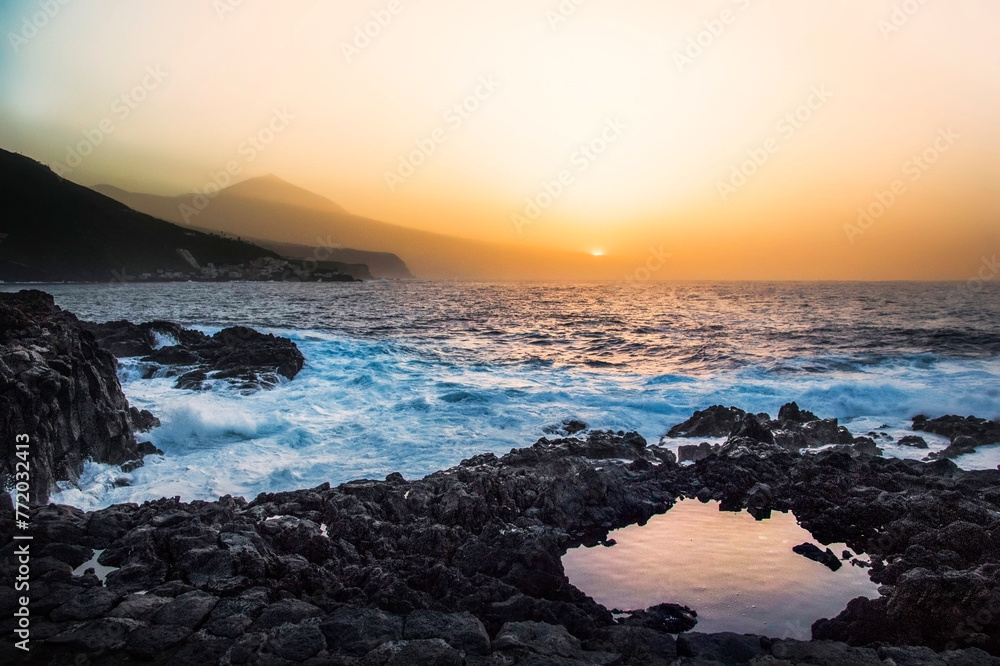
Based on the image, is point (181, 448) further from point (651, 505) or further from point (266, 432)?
point (651, 505)

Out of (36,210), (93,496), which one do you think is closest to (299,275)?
(36,210)

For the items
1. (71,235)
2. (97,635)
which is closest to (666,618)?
(97,635)

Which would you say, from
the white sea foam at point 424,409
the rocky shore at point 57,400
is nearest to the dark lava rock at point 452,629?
the white sea foam at point 424,409

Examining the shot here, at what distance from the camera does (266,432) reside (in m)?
14.9

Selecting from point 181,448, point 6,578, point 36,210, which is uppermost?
point 36,210

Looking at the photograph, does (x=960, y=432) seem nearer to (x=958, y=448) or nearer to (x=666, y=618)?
(x=958, y=448)

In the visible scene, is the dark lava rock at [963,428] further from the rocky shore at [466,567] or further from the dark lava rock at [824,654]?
the dark lava rock at [824,654]

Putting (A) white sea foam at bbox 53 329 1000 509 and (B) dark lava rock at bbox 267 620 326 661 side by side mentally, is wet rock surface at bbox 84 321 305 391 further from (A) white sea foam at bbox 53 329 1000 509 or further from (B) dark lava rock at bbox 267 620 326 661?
(B) dark lava rock at bbox 267 620 326 661

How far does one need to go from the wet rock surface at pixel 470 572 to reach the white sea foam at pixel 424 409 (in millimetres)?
2837

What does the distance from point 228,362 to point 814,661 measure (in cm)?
2068

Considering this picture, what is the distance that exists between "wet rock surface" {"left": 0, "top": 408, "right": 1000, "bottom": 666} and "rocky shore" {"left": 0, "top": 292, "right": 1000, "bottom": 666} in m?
0.02

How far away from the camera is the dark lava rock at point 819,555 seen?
764cm

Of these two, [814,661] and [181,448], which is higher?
[814,661]

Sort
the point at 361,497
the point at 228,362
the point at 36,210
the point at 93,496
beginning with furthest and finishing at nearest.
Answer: the point at 36,210 < the point at 228,362 < the point at 93,496 < the point at 361,497
